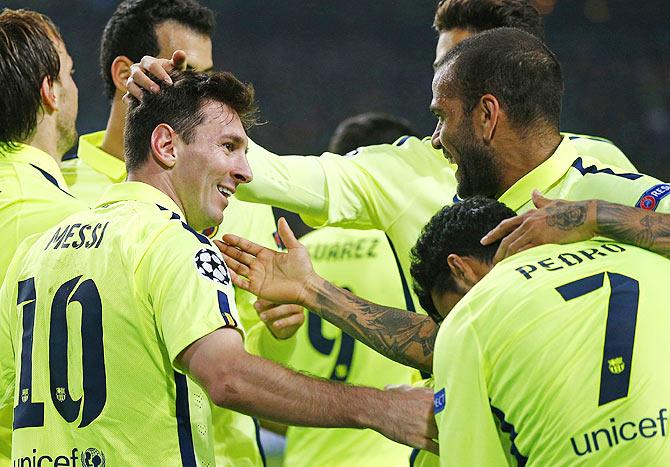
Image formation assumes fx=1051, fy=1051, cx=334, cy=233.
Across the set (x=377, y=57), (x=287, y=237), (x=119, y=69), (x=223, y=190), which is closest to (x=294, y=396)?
(x=223, y=190)

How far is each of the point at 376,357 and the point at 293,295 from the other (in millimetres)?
2282

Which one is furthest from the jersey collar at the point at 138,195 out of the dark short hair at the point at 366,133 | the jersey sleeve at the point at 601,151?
the dark short hair at the point at 366,133

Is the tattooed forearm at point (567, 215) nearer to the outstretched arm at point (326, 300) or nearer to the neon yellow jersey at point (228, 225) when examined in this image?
the outstretched arm at point (326, 300)

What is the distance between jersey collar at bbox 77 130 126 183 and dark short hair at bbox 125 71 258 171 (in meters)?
1.27

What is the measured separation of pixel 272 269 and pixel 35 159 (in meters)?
1.07

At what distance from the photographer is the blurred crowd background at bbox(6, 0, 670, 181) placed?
12039mm

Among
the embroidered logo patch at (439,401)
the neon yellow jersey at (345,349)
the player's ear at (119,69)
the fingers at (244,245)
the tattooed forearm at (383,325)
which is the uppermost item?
the player's ear at (119,69)

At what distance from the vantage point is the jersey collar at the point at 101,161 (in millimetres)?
4465

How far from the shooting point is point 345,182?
424cm

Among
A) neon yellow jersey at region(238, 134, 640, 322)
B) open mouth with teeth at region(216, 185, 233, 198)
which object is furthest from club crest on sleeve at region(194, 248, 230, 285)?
neon yellow jersey at region(238, 134, 640, 322)

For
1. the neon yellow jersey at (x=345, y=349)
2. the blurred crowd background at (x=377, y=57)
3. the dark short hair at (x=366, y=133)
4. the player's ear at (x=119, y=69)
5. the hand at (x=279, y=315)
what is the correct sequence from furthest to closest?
the blurred crowd background at (x=377, y=57), the dark short hair at (x=366, y=133), the neon yellow jersey at (x=345, y=349), the player's ear at (x=119, y=69), the hand at (x=279, y=315)

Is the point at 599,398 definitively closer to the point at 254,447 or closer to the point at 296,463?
the point at 254,447

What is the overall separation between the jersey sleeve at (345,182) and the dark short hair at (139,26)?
95cm

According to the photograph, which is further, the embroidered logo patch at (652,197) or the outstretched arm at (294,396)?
the embroidered logo patch at (652,197)
